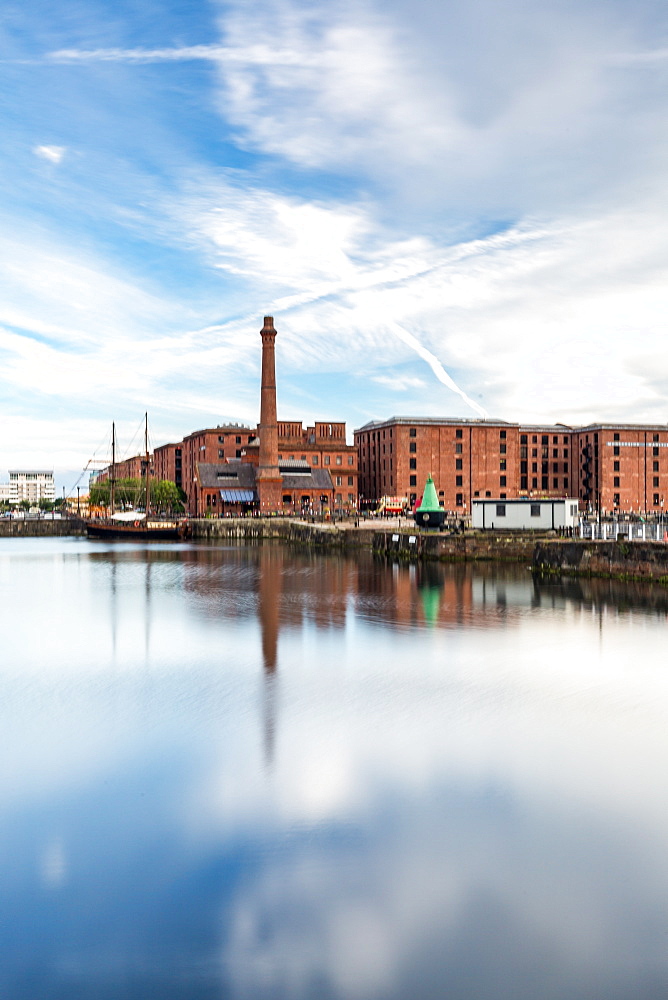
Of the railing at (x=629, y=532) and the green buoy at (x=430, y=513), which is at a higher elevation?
the green buoy at (x=430, y=513)

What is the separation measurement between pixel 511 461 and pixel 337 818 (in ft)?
380

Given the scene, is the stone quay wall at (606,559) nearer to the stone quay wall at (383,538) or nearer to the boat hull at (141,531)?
the stone quay wall at (383,538)

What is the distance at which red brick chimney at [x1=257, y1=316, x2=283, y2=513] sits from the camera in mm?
104000

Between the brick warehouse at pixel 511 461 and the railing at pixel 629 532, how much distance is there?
59460 millimetres

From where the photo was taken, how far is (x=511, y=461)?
409 feet

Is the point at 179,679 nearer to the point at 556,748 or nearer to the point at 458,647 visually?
the point at 458,647

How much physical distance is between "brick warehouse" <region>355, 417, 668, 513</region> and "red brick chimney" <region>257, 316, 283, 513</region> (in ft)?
68.0

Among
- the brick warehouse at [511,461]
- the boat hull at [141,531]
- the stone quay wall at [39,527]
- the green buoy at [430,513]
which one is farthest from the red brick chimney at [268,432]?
the green buoy at [430,513]

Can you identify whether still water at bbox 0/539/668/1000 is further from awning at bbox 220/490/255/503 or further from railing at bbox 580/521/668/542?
awning at bbox 220/490/255/503

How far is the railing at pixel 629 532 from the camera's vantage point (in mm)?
47062

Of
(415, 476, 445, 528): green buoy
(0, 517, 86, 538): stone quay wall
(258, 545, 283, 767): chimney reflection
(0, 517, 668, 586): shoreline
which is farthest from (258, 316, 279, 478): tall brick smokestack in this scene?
(415, 476, 445, 528): green buoy

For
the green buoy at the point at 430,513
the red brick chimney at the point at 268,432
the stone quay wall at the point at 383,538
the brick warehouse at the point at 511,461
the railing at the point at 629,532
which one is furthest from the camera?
the brick warehouse at the point at 511,461

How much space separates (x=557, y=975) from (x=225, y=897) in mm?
4424

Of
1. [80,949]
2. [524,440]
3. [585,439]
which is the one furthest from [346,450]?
[80,949]
